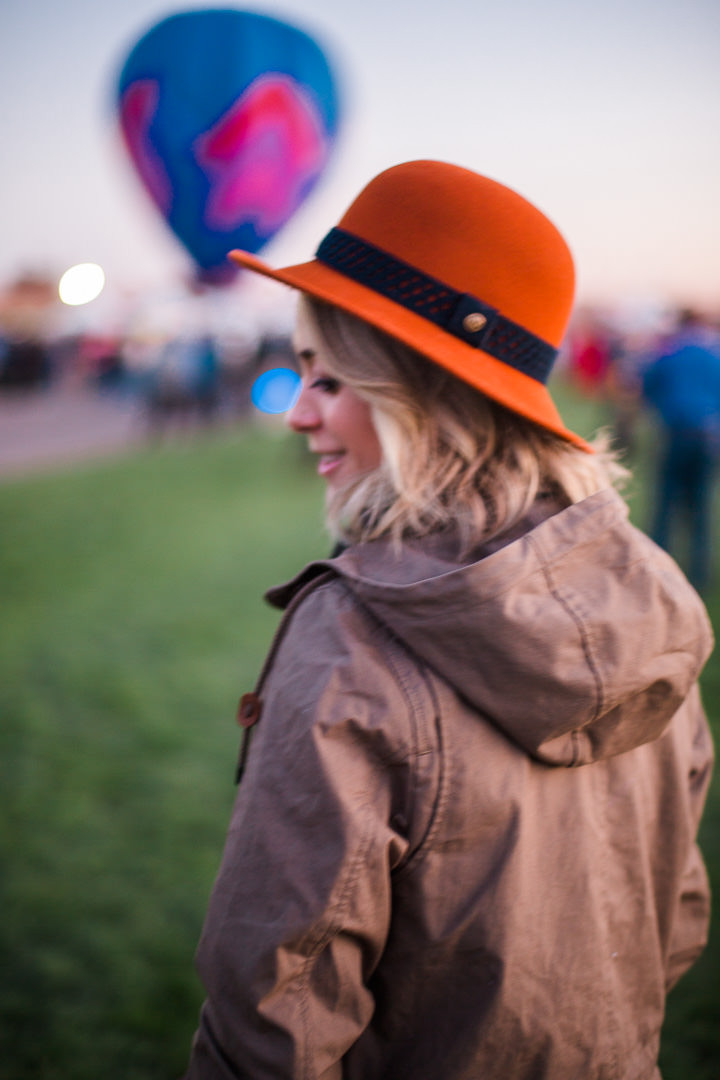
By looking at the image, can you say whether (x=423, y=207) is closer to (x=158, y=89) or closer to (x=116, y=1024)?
(x=116, y=1024)

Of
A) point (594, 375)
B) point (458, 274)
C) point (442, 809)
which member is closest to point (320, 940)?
point (442, 809)

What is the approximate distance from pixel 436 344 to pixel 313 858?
667 millimetres

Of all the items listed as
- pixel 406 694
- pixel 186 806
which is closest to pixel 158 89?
pixel 186 806

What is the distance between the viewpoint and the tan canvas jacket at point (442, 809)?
0.93 m

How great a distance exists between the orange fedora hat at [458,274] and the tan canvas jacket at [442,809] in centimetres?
23

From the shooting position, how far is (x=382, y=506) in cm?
109

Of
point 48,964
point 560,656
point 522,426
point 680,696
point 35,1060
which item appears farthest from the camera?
point 48,964

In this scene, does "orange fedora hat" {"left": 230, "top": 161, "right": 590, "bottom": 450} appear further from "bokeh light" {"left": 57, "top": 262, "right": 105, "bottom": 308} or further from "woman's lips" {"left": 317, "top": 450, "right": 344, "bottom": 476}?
"bokeh light" {"left": 57, "top": 262, "right": 105, "bottom": 308}

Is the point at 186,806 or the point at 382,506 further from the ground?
the point at 382,506

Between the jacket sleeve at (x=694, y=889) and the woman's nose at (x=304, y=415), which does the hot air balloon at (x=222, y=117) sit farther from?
the jacket sleeve at (x=694, y=889)

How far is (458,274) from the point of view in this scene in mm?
1111

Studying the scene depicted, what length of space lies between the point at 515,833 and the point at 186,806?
8.82ft

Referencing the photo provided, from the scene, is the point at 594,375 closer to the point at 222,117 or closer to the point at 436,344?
the point at 222,117

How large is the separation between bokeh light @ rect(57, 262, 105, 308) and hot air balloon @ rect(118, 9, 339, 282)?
4098 millimetres
